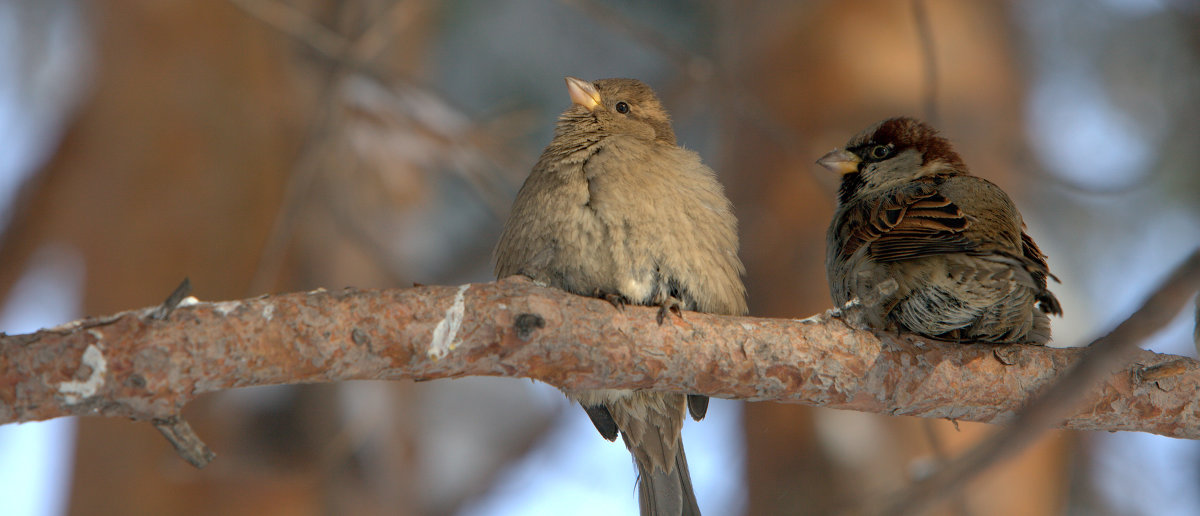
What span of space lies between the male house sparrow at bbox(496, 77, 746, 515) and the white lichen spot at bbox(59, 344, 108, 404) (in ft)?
4.09

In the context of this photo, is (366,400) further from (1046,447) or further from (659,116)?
(1046,447)

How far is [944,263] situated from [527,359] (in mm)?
1263

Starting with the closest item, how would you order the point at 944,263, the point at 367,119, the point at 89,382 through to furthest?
the point at 89,382
the point at 944,263
the point at 367,119

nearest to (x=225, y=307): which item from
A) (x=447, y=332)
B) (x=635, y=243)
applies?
(x=447, y=332)

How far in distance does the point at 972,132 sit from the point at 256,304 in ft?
13.9

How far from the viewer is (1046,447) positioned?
203 inches

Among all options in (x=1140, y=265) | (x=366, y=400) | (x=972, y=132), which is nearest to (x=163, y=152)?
(x=366, y=400)

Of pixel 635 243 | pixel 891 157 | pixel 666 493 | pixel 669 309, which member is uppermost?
pixel 891 157

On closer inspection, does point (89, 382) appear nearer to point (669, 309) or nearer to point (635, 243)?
point (669, 309)

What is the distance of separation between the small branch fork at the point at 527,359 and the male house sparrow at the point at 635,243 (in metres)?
0.24

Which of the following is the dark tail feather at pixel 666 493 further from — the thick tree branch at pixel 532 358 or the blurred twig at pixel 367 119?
the blurred twig at pixel 367 119

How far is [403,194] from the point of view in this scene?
6.10m

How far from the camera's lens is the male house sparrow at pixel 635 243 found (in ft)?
10.1

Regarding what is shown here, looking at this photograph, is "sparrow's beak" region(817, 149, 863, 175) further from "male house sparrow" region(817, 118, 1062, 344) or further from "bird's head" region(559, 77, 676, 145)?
"bird's head" region(559, 77, 676, 145)
